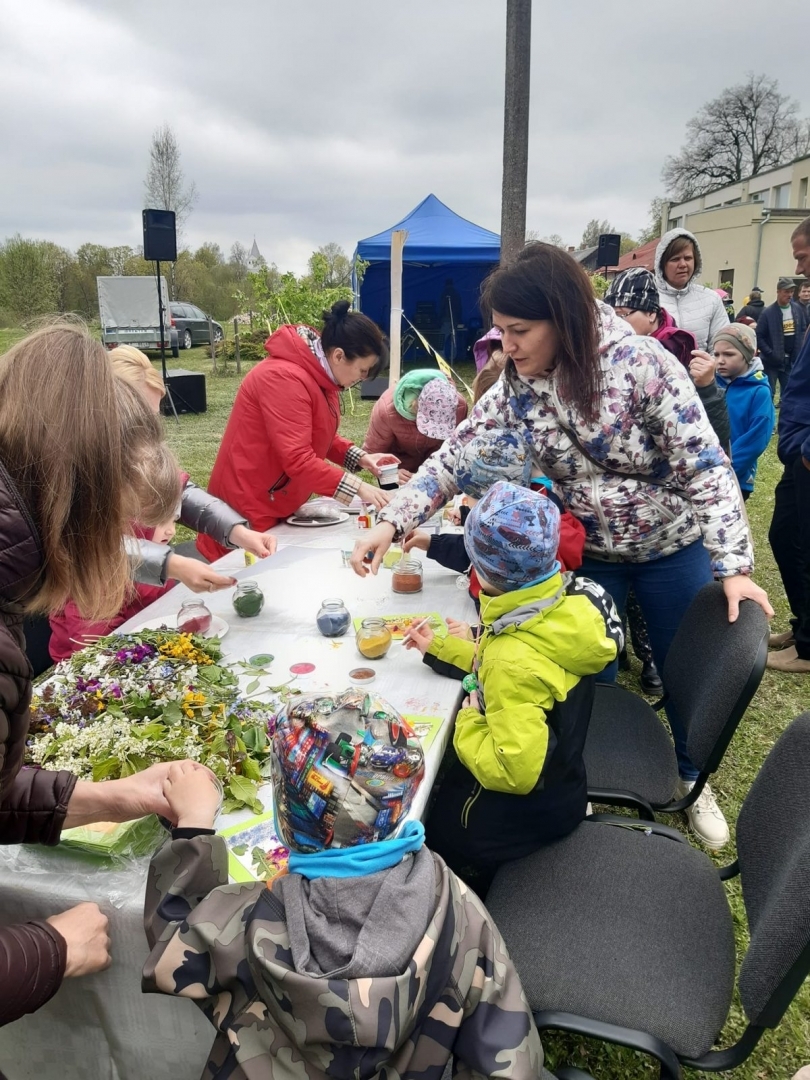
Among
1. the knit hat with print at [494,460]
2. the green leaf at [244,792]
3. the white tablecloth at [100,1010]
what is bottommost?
the white tablecloth at [100,1010]

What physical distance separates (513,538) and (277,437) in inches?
66.6

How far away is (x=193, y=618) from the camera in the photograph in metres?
1.96

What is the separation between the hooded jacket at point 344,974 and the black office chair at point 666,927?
30 centimetres

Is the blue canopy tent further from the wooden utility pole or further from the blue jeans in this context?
the blue jeans

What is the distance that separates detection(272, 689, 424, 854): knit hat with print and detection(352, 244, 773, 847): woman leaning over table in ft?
3.94

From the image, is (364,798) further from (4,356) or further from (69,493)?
(4,356)

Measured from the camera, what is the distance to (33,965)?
3.27 ft

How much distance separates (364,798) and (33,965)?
22.3 inches

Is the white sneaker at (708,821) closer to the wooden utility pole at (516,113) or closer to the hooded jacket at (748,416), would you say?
the hooded jacket at (748,416)

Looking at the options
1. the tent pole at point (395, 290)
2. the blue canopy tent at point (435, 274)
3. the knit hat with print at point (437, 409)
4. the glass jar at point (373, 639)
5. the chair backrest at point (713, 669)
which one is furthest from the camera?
the blue canopy tent at point (435, 274)

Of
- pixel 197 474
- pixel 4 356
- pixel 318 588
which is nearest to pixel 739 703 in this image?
pixel 318 588

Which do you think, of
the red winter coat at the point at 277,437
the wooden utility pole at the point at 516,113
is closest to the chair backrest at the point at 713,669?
the red winter coat at the point at 277,437

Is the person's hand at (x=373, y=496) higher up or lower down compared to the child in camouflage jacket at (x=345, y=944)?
higher up

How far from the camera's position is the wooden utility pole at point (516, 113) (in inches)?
210
